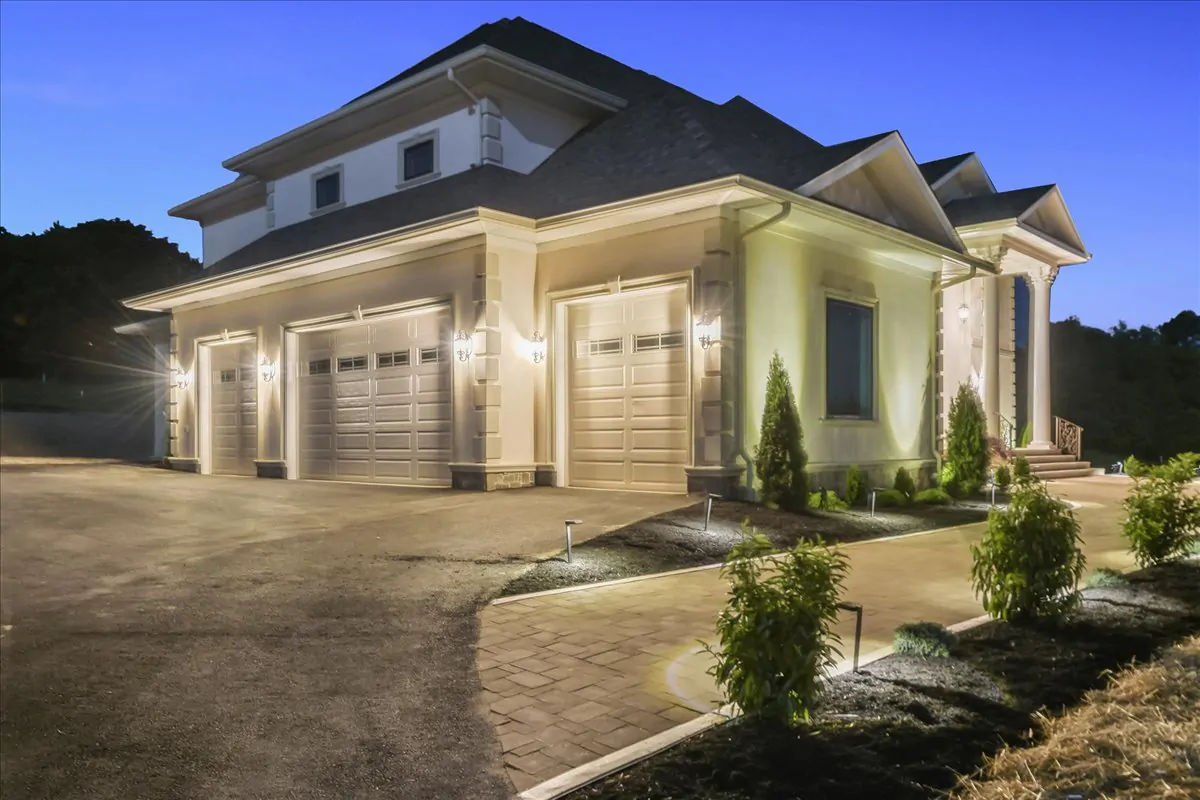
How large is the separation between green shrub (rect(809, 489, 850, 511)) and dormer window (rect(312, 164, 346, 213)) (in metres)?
11.6

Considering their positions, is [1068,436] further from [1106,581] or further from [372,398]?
[1106,581]

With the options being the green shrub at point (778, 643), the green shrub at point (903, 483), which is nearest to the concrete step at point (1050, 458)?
the green shrub at point (903, 483)

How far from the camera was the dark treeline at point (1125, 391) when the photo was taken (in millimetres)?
29453

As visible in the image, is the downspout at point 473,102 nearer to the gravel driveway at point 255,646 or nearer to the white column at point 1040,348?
the gravel driveway at point 255,646

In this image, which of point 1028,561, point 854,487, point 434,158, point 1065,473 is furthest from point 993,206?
point 1028,561

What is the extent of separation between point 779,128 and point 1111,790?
1559cm

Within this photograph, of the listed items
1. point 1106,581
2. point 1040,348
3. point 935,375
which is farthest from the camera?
point 1040,348

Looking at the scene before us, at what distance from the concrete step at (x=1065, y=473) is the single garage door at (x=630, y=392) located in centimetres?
982

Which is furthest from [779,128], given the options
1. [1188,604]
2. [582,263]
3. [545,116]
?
[1188,604]

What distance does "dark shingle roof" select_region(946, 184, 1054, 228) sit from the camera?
1758cm

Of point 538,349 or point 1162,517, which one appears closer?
point 1162,517

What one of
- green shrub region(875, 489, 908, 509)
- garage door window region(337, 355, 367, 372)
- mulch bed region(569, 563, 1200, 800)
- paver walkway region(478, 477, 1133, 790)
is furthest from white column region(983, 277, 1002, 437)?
mulch bed region(569, 563, 1200, 800)

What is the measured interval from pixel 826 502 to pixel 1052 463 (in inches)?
376

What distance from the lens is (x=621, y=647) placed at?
5703 millimetres
